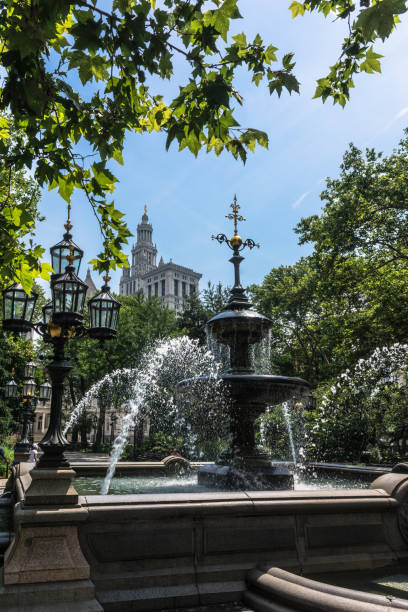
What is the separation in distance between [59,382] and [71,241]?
237cm

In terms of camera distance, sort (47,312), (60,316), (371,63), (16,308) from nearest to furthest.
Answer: (371,63), (60,316), (16,308), (47,312)

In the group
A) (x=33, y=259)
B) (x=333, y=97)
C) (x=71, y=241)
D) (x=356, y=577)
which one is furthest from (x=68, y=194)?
(x=356, y=577)

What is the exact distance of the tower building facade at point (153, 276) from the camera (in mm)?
135750

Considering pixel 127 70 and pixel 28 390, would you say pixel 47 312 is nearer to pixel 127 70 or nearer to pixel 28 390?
pixel 127 70

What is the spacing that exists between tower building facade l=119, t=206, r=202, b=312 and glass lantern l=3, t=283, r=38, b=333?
10067cm

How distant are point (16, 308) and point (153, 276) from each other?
13778 centimetres

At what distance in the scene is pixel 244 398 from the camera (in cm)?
872

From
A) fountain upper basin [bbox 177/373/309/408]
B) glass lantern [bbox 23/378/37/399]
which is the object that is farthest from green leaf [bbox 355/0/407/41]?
glass lantern [bbox 23/378/37/399]

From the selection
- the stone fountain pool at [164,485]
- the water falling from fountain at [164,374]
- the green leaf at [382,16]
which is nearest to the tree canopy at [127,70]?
the green leaf at [382,16]

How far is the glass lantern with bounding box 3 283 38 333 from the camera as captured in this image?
730 cm

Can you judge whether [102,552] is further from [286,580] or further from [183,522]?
[286,580]

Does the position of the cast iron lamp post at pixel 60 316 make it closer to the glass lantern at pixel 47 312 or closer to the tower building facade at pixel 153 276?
the glass lantern at pixel 47 312

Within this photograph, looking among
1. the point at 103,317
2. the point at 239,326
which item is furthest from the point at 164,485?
the point at 103,317

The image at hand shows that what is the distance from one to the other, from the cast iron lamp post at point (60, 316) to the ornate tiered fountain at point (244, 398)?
245 cm
